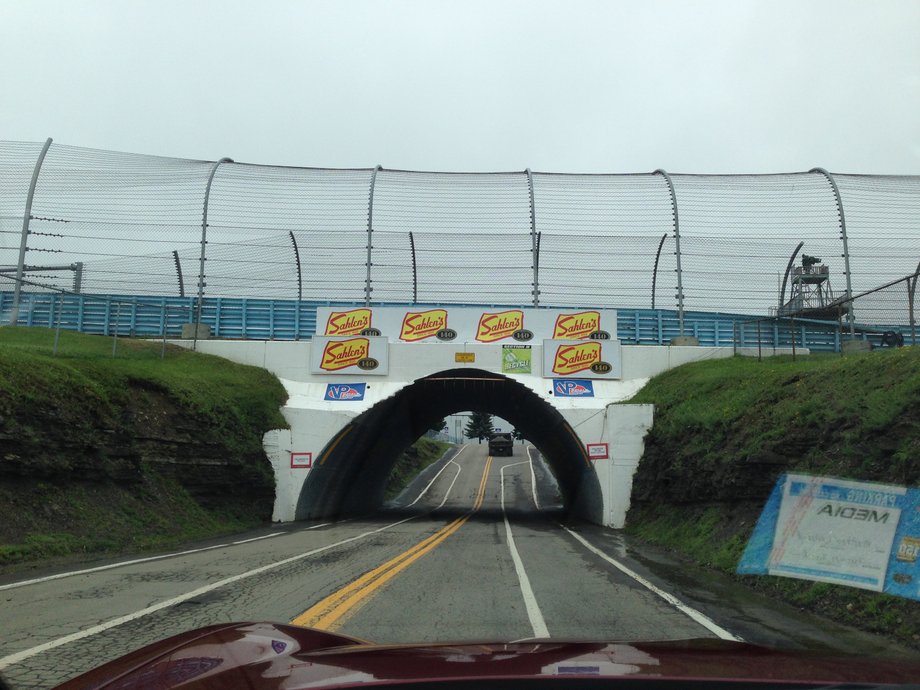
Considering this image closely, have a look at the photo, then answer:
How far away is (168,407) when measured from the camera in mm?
18969

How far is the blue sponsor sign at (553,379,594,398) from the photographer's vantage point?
24344 mm

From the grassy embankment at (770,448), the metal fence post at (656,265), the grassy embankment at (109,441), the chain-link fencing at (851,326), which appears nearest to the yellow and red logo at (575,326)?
the metal fence post at (656,265)

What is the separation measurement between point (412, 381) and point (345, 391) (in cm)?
246

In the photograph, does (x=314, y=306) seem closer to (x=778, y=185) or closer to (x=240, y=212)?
(x=240, y=212)

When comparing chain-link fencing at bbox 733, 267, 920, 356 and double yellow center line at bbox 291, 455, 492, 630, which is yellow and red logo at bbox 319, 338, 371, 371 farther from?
chain-link fencing at bbox 733, 267, 920, 356

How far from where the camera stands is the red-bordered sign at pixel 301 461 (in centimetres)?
2278

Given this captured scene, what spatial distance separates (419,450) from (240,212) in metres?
39.9

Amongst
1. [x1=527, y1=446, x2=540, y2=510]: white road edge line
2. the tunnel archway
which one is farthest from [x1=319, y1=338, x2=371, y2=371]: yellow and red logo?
[x1=527, y1=446, x2=540, y2=510]: white road edge line

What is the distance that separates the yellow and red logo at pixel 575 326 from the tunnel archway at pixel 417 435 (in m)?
2.51

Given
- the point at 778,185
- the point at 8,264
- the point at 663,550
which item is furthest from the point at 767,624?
the point at 8,264

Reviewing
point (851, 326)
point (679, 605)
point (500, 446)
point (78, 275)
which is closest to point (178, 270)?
point (78, 275)

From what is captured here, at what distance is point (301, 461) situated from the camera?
22891mm

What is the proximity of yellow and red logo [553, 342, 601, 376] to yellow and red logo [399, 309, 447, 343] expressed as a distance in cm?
443

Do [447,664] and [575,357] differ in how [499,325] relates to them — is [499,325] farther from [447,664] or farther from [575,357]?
[447,664]
